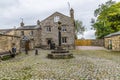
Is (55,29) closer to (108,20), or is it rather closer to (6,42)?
(108,20)

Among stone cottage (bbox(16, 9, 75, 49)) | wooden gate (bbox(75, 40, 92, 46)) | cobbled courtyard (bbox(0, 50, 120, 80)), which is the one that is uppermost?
stone cottage (bbox(16, 9, 75, 49))

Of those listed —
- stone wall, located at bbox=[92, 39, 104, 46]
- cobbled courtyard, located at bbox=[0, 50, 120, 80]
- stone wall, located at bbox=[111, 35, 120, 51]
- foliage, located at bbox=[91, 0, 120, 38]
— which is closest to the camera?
cobbled courtyard, located at bbox=[0, 50, 120, 80]

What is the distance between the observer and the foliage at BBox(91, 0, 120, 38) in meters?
51.4

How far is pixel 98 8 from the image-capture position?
58.6m

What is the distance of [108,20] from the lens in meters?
53.6

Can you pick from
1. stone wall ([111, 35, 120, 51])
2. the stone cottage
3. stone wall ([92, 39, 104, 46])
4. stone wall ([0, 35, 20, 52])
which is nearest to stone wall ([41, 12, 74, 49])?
the stone cottage

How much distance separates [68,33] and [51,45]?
216 inches

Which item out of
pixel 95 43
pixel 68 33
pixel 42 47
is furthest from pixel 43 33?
pixel 95 43

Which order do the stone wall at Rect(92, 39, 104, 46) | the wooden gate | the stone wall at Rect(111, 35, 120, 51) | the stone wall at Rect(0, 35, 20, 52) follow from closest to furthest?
the stone wall at Rect(0, 35, 20, 52) < the stone wall at Rect(111, 35, 120, 51) < the stone wall at Rect(92, 39, 104, 46) < the wooden gate

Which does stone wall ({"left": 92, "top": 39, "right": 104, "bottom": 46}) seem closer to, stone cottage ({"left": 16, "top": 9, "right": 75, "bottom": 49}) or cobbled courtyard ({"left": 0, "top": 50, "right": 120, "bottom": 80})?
stone cottage ({"left": 16, "top": 9, "right": 75, "bottom": 49})

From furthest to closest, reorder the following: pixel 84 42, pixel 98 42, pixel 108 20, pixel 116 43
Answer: pixel 84 42 < pixel 98 42 < pixel 108 20 < pixel 116 43

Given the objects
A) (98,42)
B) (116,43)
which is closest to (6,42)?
(116,43)

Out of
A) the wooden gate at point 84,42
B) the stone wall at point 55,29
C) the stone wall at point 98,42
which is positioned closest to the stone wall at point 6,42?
the stone wall at point 55,29

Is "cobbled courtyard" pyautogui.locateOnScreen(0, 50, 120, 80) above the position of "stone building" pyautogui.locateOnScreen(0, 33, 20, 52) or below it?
below
